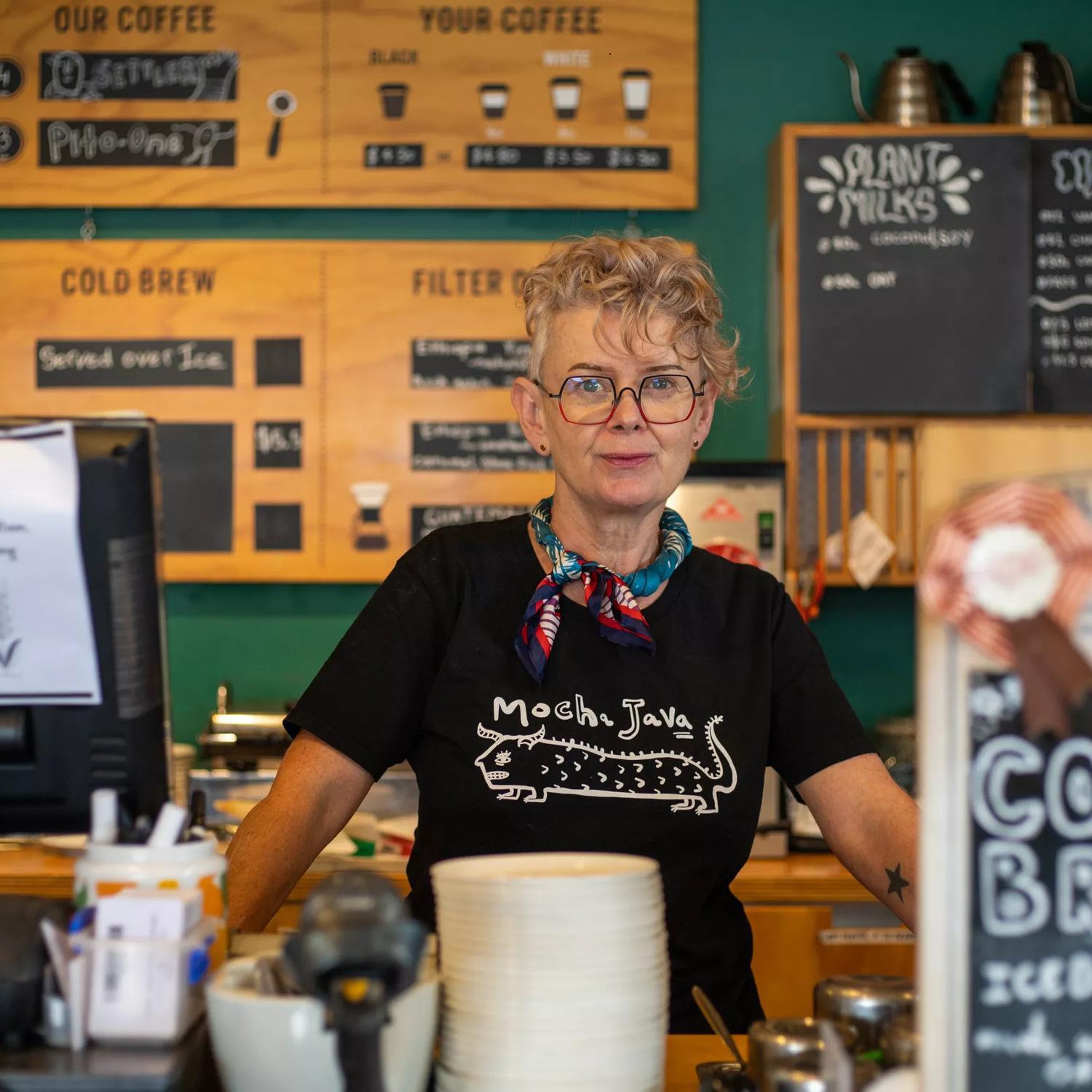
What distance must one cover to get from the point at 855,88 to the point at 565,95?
728mm

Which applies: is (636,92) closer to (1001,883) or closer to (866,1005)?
(866,1005)

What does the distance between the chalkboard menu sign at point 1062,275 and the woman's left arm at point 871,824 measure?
195cm

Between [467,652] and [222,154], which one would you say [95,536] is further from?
[222,154]

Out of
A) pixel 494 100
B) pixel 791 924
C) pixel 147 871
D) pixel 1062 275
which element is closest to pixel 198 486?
pixel 494 100

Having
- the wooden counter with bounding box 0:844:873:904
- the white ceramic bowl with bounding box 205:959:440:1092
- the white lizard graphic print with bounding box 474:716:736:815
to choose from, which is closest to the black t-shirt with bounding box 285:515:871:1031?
the white lizard graphic print with bounding box 474:716:736:815

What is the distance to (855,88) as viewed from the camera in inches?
134

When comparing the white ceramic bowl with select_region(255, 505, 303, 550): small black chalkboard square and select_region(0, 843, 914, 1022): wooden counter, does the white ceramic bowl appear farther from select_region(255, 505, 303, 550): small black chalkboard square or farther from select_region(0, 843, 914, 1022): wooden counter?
select_region(255, 505, 303, 550): small black chalkboard square

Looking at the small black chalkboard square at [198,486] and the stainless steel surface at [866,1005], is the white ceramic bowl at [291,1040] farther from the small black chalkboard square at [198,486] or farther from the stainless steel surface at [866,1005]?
the small black chalkboard square at [198,486]

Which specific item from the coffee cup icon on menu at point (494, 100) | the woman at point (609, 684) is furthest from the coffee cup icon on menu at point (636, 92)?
the woman at point (609, 684)

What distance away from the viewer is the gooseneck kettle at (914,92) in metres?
3.26

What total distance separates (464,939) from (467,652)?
71 centimetres

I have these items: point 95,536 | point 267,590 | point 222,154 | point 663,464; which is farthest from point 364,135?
point 95,536

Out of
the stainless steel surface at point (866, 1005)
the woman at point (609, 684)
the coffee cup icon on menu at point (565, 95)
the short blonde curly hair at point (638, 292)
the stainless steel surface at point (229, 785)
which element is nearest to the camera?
the stainless steel surface at point (866, 1005)

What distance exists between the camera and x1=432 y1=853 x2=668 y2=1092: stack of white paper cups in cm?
90
